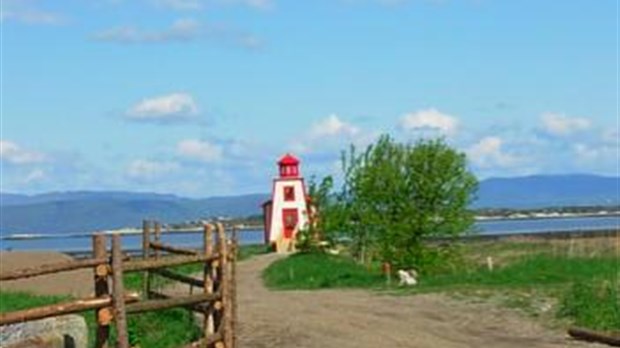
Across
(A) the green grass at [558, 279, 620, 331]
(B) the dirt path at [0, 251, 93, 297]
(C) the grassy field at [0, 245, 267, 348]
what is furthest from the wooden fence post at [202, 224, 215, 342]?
(B) the dirt path at [0, 251, 93, 297]

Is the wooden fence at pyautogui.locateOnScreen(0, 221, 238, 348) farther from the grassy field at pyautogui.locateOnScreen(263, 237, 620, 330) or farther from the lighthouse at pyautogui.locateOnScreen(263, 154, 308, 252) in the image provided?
the lighthouse at pyautogui.locateOnScreen(263, 154, 308, 252)

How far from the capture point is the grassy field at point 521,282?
26500 mm

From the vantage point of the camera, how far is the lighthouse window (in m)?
75.7

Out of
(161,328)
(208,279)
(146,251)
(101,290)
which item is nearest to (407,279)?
(146,251)

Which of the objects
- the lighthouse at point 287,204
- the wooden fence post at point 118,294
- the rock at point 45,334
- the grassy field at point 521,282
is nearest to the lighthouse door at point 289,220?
the lighthouse at point 287,204

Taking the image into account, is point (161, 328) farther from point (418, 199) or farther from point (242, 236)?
point (242, 236)

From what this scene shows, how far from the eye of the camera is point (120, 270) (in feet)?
53.4

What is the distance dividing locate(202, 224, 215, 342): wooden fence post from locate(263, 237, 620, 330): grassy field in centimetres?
729

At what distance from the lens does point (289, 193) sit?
2995 inches

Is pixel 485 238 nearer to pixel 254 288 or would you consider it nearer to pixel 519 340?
pixel 254 288

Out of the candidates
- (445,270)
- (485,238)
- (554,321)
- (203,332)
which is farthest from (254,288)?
(485,238)

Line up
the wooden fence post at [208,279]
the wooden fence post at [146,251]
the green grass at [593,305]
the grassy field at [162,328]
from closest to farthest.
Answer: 1. the wooden fence post at [208,279]
2. the grassy field at [162,328]
3. the green grass at [593,305]
4. the wooden fence post at [146,251]

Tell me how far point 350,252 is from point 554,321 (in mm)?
34473

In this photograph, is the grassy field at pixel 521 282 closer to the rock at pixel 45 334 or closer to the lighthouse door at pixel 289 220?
the rock at pixel 45 334
